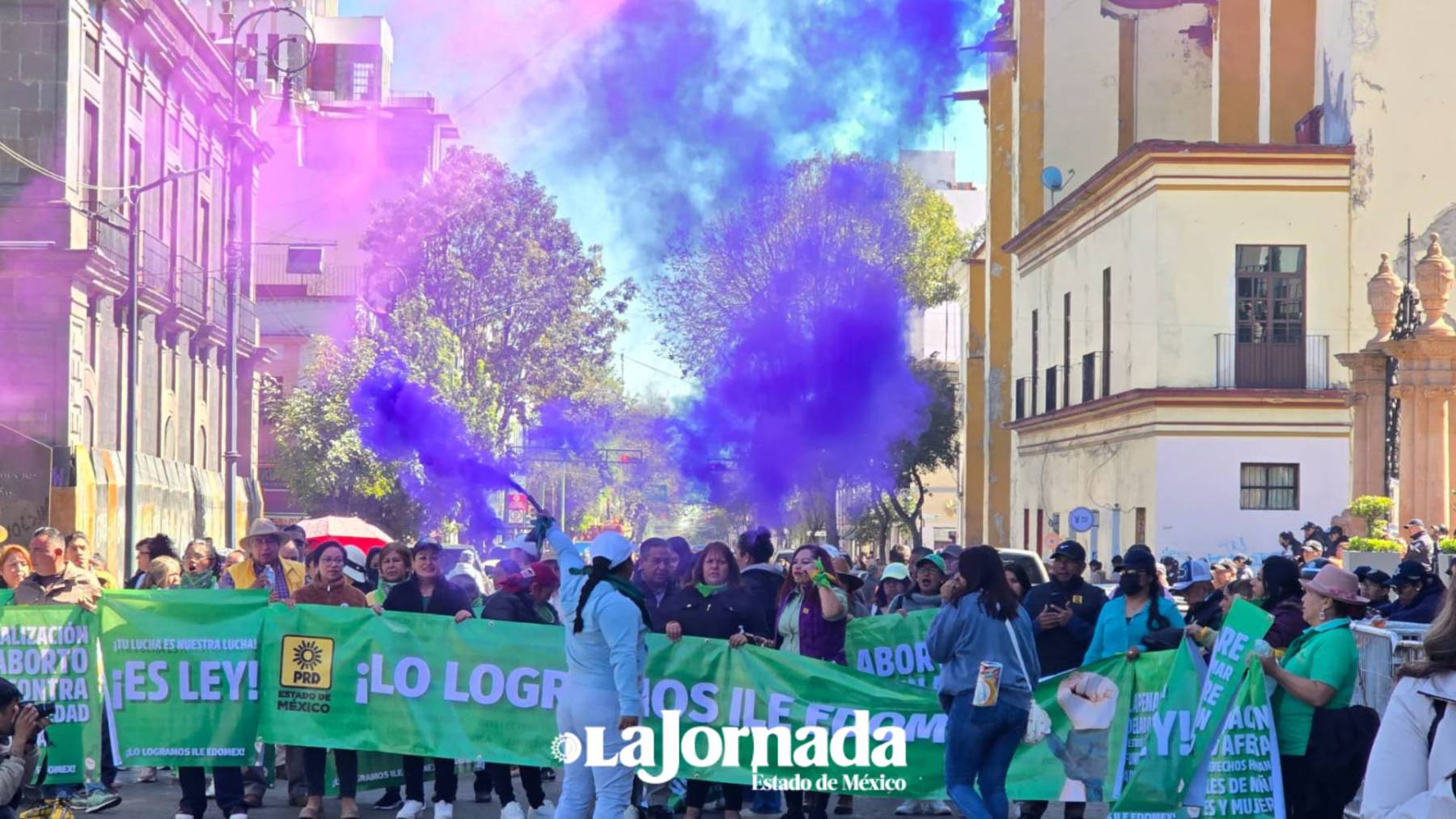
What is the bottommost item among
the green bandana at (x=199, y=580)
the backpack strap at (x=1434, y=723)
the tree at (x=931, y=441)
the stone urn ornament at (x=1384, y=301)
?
the green bandana at (x=199, y=580)

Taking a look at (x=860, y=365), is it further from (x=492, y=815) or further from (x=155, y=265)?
(x=492, y=815)

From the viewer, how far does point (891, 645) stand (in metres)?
14.6

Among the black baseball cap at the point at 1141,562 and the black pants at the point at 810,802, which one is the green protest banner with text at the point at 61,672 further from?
the black baseball cap at the point at 1141,562

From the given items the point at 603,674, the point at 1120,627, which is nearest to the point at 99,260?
the point at 1120,627

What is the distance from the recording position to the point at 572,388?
37.3 meters

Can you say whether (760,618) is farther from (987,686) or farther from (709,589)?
(987,686)

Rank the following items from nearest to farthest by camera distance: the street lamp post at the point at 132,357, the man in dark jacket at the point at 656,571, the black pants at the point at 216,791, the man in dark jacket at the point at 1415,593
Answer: the black pants at the point at 216,791 → the man in dark jacket at the point at 1415,593 → the man in dark jacket at the point at 656,571 → the street lamp post at the point at 132,357

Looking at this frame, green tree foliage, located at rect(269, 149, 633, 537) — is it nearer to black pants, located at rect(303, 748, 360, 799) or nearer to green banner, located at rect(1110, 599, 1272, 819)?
black pants, located at rect(303, 748, 360, 799)

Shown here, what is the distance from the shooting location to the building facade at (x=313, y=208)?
64375mm

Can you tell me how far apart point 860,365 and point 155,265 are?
54.7ft

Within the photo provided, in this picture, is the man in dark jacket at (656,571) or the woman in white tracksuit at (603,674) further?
the man in dark jacket at (656,571)

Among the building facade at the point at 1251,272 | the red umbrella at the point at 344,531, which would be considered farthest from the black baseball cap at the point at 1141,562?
the building facade at the point at 1251,272

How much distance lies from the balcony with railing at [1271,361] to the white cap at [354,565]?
23.6 m

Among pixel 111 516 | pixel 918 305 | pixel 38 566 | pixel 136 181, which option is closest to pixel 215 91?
pixel 136 181
